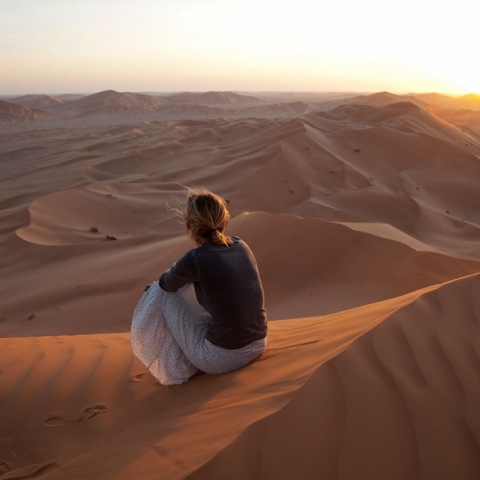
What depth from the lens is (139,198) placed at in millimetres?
13102

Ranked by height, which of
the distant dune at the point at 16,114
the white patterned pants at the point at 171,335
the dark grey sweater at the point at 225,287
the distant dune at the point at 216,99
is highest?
the distant dune at the point at 216,99

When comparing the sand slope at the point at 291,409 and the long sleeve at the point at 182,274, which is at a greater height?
the long sleeve at the point at 182,274

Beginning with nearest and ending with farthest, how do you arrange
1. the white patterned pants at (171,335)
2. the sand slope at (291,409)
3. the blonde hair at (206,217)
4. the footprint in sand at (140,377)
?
the sand slope at (291,409) < the blonde hair at (206,217) < the white patterned pants at (171,335) < the footprint in sand at (140,377)

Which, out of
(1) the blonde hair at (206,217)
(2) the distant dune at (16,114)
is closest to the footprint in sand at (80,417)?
(1) the blonde hair at (206,217)

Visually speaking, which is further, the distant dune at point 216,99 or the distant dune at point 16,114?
the distant dune at point 216,99

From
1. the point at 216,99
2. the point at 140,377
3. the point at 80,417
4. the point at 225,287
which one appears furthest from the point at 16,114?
the point at 225,287

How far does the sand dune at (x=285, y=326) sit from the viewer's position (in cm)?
177

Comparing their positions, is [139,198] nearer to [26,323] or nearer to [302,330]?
[26,323]

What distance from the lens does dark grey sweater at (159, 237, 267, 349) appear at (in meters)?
2.49

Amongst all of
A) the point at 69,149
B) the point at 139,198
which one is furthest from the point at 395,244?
the point at 69,149

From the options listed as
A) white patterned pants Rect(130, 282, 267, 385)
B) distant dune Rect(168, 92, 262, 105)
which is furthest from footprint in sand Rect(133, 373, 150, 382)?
distant dune Rect(168, 92, 262, 105)

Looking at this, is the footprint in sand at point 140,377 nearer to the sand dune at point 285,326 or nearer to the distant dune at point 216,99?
the sand dune at point 285,326

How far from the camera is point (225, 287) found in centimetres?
251

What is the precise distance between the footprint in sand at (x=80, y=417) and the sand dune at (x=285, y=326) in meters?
0.01
